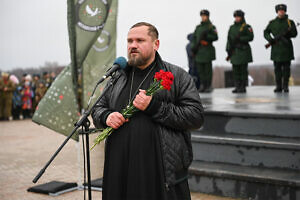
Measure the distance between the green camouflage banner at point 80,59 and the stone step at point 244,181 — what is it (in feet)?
5.64

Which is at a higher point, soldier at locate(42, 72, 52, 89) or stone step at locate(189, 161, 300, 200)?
soldier at locate(42, 72, 52, 89)

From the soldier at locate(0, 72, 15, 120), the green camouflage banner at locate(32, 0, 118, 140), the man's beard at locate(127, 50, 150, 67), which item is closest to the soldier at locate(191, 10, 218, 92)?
the green camouflage banner at locate(32, 0, 118, 140)

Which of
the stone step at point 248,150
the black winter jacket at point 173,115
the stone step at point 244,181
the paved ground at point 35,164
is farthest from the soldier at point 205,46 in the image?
the black winter jacket at point 173,115

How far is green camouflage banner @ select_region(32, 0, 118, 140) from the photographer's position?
595cm

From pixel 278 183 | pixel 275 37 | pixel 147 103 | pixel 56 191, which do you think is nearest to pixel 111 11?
pixel 56 191

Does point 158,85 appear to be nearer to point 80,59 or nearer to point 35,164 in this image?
point 80,59

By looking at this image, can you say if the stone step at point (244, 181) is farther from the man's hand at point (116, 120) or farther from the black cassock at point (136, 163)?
the man's hand at point (116, 120)

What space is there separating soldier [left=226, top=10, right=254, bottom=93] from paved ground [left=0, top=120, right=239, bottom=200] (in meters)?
3.94

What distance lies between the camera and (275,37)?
33.5 feet

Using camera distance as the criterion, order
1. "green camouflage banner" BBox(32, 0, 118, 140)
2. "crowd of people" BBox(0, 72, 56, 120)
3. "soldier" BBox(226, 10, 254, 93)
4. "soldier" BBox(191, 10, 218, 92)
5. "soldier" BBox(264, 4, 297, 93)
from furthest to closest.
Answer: "crowd of people" BBox(0, 72, 56, 120) → "soldier" BBox(191, 10, 218, 92) → "soldier" BBox(226, 10, 254, 93) → "soldier" BBox(264, 4, 297, 93) → "green camouflage banner" BBox(32, 0, 118, 140)

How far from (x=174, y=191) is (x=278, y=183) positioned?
2.23 m

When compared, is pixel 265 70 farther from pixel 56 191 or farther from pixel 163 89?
pixel 163 89

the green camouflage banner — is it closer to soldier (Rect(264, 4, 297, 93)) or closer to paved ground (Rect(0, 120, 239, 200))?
paved ground (Rect(0, 120, 239, 200))

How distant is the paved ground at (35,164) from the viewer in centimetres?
603
